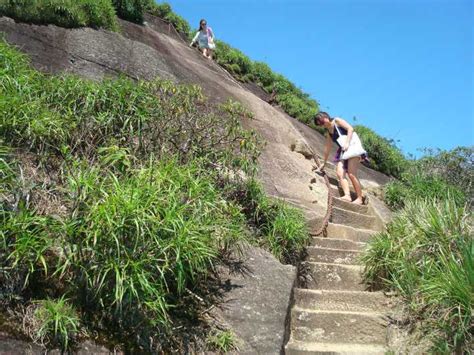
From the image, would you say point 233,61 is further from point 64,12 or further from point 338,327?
point 338,327

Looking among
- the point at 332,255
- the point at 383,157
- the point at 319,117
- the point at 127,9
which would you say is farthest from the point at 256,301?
the point at 383,157

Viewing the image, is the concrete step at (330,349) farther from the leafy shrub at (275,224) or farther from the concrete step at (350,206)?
the concrete step at (350,206)

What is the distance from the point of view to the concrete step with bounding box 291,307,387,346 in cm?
566

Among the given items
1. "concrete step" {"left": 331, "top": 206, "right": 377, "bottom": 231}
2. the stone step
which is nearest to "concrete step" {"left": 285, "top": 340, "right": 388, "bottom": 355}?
the stone step

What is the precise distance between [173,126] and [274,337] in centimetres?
296

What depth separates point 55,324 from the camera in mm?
3752

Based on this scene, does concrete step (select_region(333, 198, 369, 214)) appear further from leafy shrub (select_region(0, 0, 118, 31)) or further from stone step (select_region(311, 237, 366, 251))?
leafy shrub (select_region(0, 0, 118, 31))

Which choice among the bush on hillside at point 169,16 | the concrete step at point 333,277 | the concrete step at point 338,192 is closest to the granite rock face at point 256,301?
the concrete step at point 333,277

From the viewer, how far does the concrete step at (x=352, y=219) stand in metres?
8.99

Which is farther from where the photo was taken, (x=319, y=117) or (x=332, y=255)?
(x=319, y=117)

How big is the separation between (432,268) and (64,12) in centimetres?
803

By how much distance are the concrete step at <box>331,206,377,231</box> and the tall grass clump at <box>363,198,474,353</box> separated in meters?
2.20

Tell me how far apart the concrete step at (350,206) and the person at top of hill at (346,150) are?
10 cm

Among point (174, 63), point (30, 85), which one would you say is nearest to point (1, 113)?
point (30, 85)
